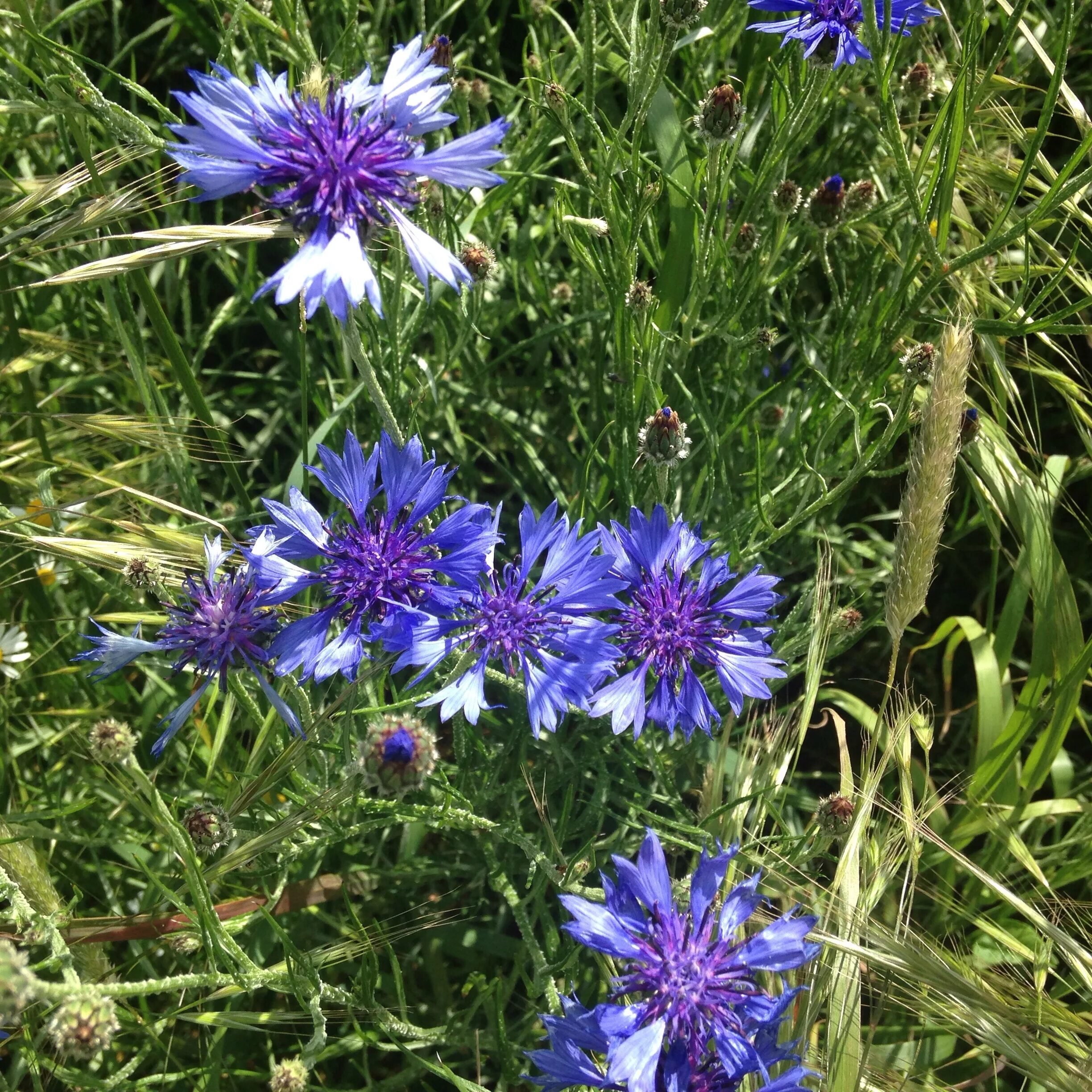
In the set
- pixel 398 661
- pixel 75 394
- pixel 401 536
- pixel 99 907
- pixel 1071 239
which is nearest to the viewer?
pixel 398 661

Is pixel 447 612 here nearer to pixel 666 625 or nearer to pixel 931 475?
pixel 666 625

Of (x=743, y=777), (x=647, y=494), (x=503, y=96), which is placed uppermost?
(x=503, y=96)

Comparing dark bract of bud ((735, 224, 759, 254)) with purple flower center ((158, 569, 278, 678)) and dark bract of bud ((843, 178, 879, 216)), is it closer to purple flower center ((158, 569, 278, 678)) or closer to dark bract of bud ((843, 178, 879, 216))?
dark bract of bud ((843, 178, 879, 216))

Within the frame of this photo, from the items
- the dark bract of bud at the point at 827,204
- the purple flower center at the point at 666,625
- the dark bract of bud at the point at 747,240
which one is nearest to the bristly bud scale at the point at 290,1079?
the purple flower center at the point at 666,625

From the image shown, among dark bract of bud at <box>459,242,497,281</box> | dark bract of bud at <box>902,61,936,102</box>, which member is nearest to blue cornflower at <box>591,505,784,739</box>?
dark bract of bud at <box>459,242,497,281</box>

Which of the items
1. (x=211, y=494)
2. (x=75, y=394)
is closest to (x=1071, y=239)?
(x=211, y=494)

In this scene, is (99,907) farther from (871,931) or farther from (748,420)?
(748,420)

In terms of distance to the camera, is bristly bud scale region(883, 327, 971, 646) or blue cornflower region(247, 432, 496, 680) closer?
blue cornflower region(247, 432, 496, 680)

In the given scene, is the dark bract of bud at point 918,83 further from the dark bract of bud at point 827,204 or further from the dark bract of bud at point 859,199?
the dark bract of bud at point 827,204
